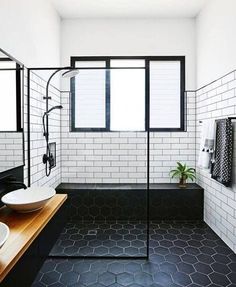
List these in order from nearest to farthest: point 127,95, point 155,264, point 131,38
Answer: point 155,264 → point 127,95 → point 131,38

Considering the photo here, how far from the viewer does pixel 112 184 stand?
3316mm

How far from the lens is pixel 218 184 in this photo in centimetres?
280

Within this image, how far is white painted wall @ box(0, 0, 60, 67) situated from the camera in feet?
6.65

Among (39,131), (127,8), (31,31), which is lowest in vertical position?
(39,131)

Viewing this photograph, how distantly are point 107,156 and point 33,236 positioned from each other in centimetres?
188

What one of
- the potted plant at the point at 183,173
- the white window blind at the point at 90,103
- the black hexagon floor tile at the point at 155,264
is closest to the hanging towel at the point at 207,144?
the potted plant at the point at 183,173

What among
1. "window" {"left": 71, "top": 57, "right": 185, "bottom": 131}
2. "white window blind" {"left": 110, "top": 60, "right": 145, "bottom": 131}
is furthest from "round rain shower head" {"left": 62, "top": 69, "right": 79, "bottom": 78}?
"white window blind" {"left": 110, "top": 60, "right": 145, "bottom": 131}

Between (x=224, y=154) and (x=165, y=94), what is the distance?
144cm

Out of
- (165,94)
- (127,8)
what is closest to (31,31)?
(127,8)

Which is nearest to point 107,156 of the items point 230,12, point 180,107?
point 180,107

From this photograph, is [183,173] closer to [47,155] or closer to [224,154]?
[224,154]

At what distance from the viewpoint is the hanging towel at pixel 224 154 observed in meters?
2.41

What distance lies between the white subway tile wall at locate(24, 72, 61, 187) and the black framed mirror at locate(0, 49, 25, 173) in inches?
7.3

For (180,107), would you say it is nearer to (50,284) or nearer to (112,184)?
(112,184)
